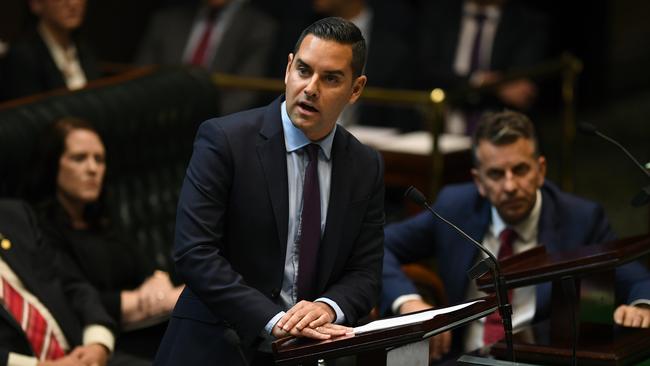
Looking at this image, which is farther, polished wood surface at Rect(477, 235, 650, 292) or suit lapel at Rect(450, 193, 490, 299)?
suit lapel at Rect(450, 193, 490, 299)

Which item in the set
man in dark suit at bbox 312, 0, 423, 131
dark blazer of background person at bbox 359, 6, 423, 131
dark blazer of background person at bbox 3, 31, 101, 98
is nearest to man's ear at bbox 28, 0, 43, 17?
dark blazer of background person at bbox 3, 31, 101, 98

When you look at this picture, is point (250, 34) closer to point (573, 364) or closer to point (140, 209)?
point (140, 209)

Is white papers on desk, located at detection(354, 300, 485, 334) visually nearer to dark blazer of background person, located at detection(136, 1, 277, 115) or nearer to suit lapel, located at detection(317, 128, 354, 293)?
suit lapel, located at detection(317, 128, 354, 293)

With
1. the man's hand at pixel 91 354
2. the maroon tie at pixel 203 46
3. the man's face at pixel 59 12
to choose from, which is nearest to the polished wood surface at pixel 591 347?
the man's hand at pixel 91 354

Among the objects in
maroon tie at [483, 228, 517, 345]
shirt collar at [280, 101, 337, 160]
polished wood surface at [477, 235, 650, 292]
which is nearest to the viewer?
shirt collar at [280, 101, 337, 160]

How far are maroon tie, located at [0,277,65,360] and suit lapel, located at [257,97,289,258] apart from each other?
1.32 metres

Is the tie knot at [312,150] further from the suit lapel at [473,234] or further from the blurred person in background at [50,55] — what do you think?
the blurred person in background at [50,55]

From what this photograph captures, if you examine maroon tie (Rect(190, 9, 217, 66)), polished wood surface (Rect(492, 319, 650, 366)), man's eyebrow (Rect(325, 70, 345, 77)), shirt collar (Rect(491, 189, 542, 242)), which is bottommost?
polished wood surface (Rect(492, 319, 650, 366))

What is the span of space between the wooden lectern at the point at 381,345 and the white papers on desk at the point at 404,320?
0.10 feet

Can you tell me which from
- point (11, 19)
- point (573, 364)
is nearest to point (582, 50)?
point (11, 19)

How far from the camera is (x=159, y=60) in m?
7.36

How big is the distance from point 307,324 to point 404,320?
220mm

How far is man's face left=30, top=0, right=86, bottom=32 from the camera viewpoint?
618 centimetres

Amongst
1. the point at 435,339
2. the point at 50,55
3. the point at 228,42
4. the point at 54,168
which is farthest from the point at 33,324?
the point at 228,42
